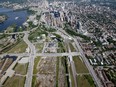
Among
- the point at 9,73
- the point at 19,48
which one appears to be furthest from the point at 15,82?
the point at 19,48

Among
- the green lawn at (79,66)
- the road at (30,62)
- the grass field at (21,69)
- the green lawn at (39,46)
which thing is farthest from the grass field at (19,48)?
the green lawn at (79,66)

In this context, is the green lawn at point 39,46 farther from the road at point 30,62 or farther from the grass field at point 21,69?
the grass field at point 21,69

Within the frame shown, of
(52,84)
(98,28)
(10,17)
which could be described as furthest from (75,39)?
(10,17)

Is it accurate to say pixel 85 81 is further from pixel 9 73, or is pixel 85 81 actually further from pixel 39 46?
pixel 39 46

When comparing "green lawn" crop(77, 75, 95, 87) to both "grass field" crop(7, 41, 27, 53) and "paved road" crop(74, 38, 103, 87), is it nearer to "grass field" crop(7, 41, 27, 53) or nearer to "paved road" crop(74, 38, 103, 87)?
"paved road" crop(74, 38, 103, 87)

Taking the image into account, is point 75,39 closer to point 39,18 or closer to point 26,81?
point 26,81
